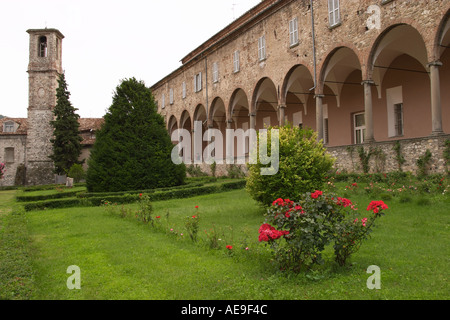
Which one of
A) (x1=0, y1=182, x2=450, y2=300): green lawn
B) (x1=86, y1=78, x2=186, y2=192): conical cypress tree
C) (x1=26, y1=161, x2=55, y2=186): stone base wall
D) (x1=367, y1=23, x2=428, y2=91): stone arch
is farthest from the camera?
(x1=26, y1=161, x2=55, y2=186): stone base wall

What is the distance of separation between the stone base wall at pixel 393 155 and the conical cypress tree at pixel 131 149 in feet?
23.5

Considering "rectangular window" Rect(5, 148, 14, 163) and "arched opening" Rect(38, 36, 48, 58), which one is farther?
"arched opening" Rect(38, 36, 48, 58)

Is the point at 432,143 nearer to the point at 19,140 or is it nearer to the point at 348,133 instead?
the point at 348,133

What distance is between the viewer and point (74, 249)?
622 centimetres

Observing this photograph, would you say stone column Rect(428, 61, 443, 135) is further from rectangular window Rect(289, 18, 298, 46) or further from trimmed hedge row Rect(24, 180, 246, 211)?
trimmed hedge row Rect(24, 180, 246, 211)

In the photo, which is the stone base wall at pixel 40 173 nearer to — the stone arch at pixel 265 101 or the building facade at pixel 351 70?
the building facade at pixel 351 70

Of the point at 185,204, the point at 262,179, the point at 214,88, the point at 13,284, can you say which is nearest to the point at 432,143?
the point at 262,179

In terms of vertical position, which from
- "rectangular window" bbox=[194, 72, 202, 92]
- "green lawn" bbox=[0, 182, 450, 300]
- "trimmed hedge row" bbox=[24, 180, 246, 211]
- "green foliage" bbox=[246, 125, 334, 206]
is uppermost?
"rectangular window" bbox=[194, 72, 202, 92]

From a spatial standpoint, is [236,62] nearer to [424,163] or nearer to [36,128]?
[424,163]

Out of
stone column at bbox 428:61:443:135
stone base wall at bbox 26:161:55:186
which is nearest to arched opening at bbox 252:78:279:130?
stone column at bbox 428:61:443:135

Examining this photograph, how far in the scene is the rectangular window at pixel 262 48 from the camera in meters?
20.1

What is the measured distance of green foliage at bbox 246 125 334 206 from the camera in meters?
8.55

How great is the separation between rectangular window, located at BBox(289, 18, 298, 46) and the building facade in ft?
0.16

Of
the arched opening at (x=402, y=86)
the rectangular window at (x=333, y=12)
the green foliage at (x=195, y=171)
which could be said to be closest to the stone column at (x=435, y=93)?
A: the arched opening at (x=402, y=86)
